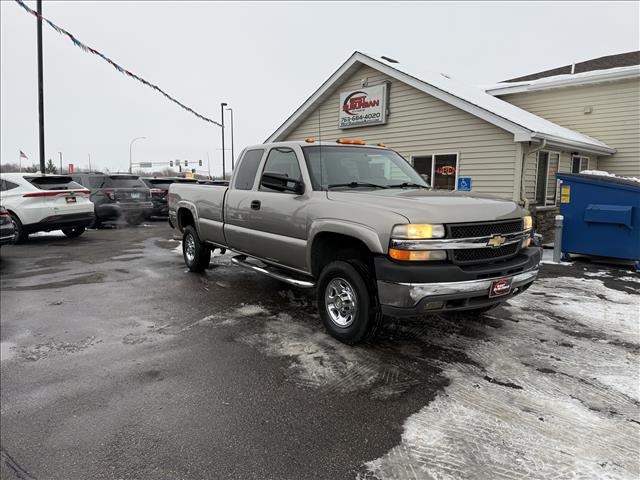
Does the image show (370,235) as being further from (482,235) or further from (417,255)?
(482,235)

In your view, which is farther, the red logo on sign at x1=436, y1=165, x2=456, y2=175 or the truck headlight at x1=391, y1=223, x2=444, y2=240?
the red logo on sign at x1=436, y1=165, x2=456, y2=175

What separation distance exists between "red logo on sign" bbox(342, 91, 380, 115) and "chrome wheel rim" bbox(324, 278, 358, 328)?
33.2ft

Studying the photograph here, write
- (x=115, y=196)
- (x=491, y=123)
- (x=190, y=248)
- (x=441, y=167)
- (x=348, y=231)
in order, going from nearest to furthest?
(x=348, y=231) < (x=190, y=248) < (x=491, y=123) < (x=441, y=167) < (x=115, y=196)

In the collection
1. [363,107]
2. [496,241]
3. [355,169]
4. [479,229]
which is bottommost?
[496,241]

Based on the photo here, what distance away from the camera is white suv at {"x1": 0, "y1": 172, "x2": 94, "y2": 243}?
394 inches

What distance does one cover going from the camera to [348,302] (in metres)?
4.04

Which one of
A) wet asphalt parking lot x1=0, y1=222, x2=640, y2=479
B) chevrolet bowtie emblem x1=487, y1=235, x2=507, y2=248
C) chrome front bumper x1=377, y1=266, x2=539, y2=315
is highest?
chevrolet bowtie emblem x1=487, y1=235, x2=507, y2=248

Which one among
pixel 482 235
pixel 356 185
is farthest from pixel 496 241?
pixel 356 185

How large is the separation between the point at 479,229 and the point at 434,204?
0.45 meters

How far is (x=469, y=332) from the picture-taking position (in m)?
4.41

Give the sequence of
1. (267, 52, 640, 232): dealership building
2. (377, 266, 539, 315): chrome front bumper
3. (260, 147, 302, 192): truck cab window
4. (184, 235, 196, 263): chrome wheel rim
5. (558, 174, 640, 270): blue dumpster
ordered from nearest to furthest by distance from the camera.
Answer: (377, 266, 539, 315): chrome front bumper, (260, 147, 302, 192): truck cab window, (184, 235, 196, 263): chrome wheel rim, (558, 174, 640, 270): blue dumpster, (267, 52, 640, 232): dealership building

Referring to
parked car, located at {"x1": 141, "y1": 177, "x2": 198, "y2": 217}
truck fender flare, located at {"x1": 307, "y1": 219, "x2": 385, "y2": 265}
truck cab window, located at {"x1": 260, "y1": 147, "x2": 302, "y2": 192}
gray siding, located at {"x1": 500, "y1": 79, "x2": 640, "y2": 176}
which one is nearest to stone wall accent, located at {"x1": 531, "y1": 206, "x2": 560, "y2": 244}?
gray siding, located at {"x1": 500, "y1": 79, "x2": 640, "y2": 176}

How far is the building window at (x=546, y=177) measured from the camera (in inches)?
436

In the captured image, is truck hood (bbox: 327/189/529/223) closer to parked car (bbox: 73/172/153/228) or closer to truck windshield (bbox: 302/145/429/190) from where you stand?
truck windshield (bbox: 302/145/429/190)
